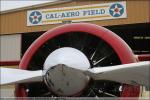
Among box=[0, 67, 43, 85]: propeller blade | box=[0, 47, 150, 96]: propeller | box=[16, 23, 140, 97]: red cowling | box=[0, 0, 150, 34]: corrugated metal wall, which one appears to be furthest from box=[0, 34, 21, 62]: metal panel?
box=[0, 47, 150, 96]: propeller

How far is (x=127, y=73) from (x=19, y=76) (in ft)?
4.19

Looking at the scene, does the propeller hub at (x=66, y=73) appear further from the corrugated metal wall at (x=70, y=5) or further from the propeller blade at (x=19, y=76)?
the corrugated metal wall at (x=70, y=5)

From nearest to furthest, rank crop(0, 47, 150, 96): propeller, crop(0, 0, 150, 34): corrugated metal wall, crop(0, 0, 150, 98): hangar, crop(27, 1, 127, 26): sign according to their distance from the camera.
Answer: crop(0, 47, 150, 96): propeller < crop(0, 0, 150, 34): corrugated metal wall < crop(0, 0, 150, 98): hangar < crop(27, 1, 127, 26): sign

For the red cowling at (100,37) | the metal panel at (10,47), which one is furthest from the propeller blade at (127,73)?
the metal panel at (10,47)

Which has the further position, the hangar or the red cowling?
the hangar

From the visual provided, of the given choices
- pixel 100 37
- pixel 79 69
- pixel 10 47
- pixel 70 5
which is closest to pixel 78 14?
pixel 70 5

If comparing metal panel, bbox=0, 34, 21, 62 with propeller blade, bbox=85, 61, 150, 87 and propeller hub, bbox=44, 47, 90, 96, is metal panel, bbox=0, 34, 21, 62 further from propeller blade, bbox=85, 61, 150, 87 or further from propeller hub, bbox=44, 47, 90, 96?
propeller blade, bbox=85, 61, 150, 87

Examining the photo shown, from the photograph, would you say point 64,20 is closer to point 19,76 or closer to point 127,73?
point 19,76

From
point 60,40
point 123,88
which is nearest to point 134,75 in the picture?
point 123,88

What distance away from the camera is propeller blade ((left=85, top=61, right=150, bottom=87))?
4.02 m

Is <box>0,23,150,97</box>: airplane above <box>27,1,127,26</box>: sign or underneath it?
underneath

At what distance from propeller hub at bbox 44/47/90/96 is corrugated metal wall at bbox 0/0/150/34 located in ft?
40.8

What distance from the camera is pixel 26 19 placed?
778 inches

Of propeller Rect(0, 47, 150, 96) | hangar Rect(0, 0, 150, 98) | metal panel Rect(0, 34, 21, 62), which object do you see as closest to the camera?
propeller Rect(0, 47, 150, 96)
